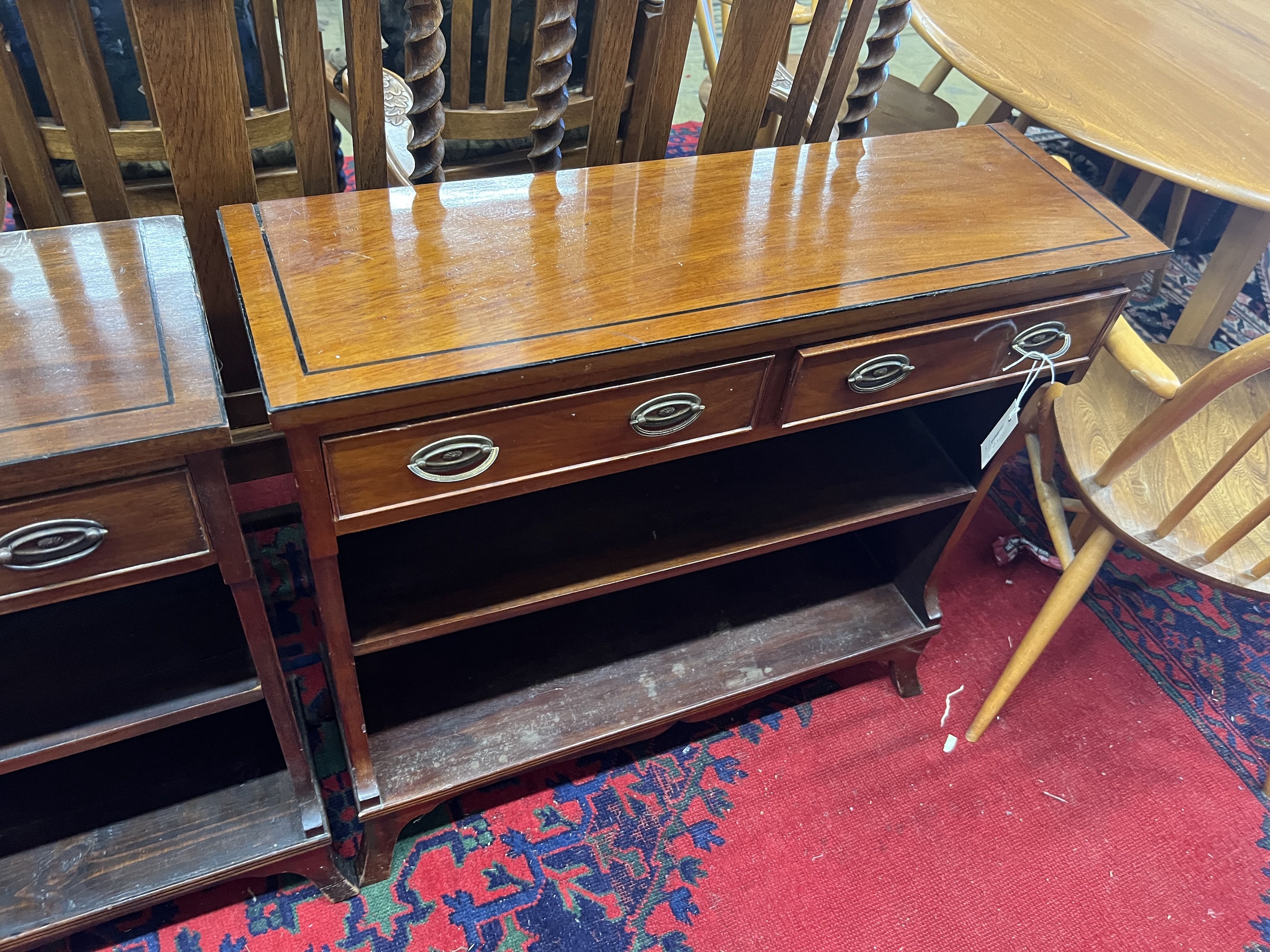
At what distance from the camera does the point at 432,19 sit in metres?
0.93

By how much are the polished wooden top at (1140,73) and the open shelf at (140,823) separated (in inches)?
66.7

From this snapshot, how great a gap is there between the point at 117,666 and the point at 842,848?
1092 mm

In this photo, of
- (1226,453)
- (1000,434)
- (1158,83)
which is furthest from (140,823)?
(1158,83)

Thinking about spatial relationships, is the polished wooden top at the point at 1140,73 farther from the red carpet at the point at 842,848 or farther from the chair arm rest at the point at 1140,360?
the red carpet at the point at 842,848

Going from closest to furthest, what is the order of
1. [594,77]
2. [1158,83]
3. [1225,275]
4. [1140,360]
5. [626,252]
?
[626,252], [594,77], [1140,360], [1158,83], [1225,275]

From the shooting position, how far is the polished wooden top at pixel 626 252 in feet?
2.81

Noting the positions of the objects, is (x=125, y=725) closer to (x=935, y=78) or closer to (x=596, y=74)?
(x=596, y=74)

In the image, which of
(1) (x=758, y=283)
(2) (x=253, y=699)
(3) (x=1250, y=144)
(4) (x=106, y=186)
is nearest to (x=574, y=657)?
(2) (x=253, y=699)

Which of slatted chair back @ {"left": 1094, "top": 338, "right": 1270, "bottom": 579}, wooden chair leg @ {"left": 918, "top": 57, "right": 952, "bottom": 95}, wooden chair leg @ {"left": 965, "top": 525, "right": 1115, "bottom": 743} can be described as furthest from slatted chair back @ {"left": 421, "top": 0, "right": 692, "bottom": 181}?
wooden chair leg @ {"left": 918, "top": 57, "right": 952, "bottom": 95}

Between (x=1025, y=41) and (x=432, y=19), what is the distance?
1.43m

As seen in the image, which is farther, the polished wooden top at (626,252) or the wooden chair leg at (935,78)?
the wooden chair leg at (935,78)

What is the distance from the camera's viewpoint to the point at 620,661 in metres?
1.43

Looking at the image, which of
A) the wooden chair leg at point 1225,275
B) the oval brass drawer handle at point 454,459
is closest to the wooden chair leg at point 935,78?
the wooden chair leg at point 1225,275

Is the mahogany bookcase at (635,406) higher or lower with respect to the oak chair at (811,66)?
lower
